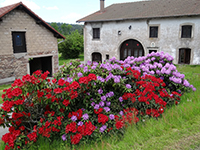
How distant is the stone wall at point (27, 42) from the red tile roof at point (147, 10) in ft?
22.3

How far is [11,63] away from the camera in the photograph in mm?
13977

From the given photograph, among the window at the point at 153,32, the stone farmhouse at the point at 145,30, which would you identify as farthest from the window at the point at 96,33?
the window at the point at 153,32

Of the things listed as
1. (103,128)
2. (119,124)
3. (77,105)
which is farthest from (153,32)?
(103,128)

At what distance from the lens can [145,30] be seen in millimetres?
18312

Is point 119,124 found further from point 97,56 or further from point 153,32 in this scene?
point 97,56

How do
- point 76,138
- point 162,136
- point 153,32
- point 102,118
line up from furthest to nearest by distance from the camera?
1. point 153,32
2. point 102,118
3. point 76,138
4. point 162,136

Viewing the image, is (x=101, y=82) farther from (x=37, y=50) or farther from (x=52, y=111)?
(x=37, y=50)

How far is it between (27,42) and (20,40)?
0.53 metres

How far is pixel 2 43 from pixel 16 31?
4.67ft

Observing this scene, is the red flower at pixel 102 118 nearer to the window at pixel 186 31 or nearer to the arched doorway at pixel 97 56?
the window at pixel 186 31

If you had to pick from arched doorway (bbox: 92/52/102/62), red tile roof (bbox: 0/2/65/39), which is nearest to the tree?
arched doorway (bbox: 92/52/102/62)

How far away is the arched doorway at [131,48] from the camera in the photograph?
19188mm

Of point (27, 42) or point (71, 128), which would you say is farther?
point (27, 42)

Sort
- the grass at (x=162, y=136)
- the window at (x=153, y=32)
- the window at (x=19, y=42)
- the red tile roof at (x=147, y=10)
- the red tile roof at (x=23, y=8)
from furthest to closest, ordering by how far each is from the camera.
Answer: the window at (x=153, y=32)
the red tile roof at (x=147, y=10)
the window at (x=19, y=42)
the red tile roof at (x=23, y=8)
the grass at (x=162, y=136)
